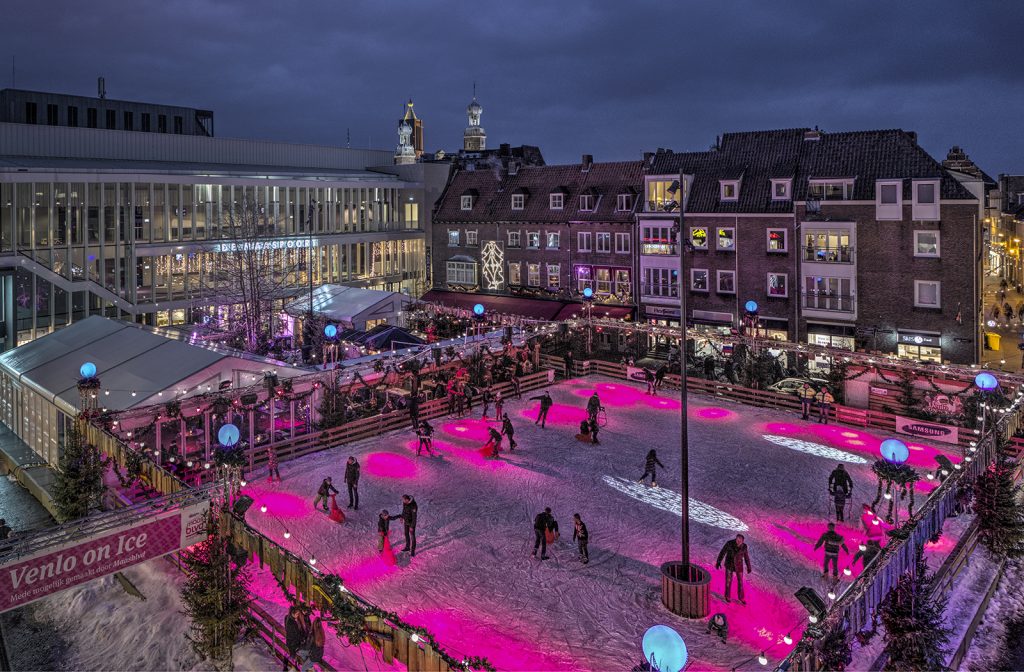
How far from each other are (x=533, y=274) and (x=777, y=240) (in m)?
17.5

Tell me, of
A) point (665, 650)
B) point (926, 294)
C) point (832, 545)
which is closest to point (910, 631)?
point (832, 545)

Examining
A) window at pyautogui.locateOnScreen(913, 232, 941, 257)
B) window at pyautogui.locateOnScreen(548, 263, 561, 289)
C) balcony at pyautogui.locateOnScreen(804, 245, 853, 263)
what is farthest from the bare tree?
window at pyautogui.locateOnScreen(913, 232, 941, 257)

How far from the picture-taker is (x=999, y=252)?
69375 millimetres

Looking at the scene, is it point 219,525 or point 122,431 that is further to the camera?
point 122,431

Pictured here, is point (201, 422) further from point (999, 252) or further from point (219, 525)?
point (999, 252)

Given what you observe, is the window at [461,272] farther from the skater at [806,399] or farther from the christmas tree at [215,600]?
the christmas tree at [215,600]

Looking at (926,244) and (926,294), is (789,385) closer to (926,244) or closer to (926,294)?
(926,294)

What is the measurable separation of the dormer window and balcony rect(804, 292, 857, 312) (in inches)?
278

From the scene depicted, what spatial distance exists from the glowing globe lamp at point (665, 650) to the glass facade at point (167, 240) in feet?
99.2

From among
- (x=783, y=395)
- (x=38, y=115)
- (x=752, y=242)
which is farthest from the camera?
(x=38, y=115)

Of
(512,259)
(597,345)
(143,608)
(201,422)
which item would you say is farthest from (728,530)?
(512,259)

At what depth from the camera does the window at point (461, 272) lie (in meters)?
54.7

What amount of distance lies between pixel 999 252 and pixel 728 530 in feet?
221

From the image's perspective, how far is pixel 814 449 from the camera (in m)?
24.9
